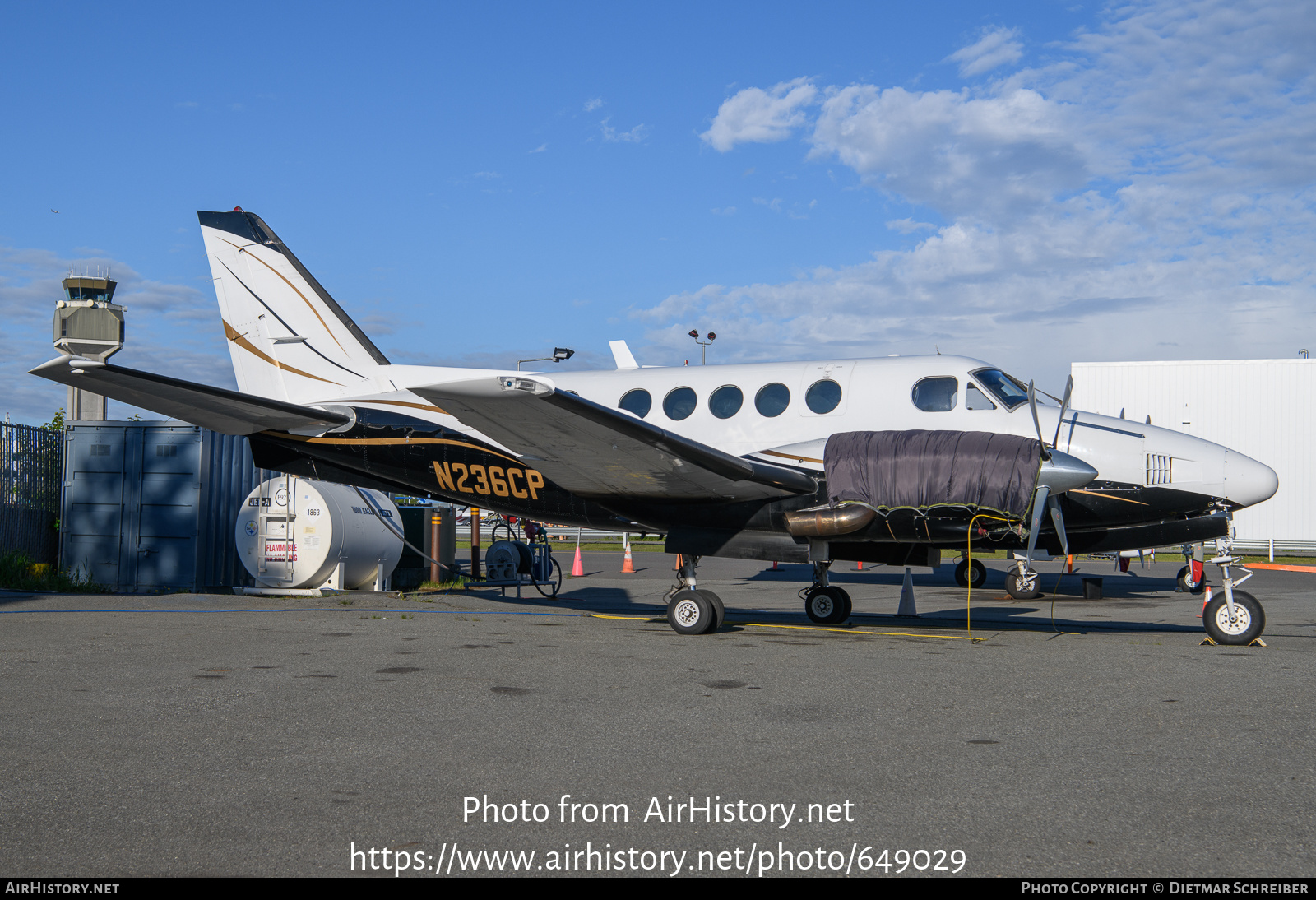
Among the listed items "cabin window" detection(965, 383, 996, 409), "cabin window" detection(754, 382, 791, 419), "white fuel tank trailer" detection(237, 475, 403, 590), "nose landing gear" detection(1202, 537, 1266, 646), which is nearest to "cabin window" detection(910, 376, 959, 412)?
"cabin window" detection(965, 383, 996, 409)

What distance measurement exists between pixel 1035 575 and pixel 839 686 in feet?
41.3

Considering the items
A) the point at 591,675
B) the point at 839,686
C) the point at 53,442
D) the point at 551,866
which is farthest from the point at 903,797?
the point at 53,442

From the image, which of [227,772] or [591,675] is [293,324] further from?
[227,772]

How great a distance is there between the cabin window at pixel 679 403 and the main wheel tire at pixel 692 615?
261 centimetres

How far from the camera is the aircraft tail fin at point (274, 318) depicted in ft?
47.3

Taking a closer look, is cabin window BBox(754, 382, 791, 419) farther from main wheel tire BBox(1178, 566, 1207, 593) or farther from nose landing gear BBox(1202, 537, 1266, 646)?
main wheel tire BBox(1178, 566, 1207, 593)

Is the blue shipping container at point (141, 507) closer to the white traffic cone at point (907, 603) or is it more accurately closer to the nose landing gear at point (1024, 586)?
the white traffic cone at point (907, 603)

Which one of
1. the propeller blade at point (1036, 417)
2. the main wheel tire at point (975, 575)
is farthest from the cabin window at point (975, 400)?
the main wheel tire at point (975, 575)

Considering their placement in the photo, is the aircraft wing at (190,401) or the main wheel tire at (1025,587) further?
the main wheel tire at (1025,587)

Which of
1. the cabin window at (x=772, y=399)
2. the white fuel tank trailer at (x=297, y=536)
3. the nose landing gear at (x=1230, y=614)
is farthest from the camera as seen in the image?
the white fuel tank trailer at (x=297, y=536)

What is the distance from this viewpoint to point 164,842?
4.09 metres

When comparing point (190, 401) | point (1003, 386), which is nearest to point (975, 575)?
point (1003, 386)

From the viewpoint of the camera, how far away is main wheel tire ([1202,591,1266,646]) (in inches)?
418

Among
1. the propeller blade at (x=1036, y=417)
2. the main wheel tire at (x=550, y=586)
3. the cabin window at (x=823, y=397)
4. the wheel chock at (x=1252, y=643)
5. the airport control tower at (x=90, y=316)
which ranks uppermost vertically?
the airport control tower at (x=90, y=316)
